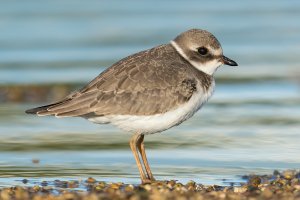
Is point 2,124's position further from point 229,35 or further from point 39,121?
point 229,35

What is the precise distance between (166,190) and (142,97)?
61.2 inches

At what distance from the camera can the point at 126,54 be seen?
19406mm

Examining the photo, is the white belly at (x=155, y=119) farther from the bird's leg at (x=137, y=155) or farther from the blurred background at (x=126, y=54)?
the blurred background at (x=126, y=54)

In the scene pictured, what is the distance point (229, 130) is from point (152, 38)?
832cm

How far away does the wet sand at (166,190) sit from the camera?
28.3ft

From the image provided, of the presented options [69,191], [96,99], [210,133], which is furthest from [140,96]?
[210,133]

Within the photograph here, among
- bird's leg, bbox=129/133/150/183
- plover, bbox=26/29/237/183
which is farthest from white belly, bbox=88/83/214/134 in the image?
bird's leg, bbox=129/133/150/183

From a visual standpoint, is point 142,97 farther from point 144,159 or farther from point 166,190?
point 166,190

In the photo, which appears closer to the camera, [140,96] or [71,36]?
[140,96]

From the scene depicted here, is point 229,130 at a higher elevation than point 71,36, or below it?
below

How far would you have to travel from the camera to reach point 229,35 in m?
21.6

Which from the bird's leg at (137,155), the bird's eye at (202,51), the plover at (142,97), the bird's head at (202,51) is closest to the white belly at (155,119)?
the plover at (142,97)

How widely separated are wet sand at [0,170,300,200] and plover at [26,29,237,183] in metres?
0.66

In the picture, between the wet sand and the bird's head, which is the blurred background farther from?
the bird's head
